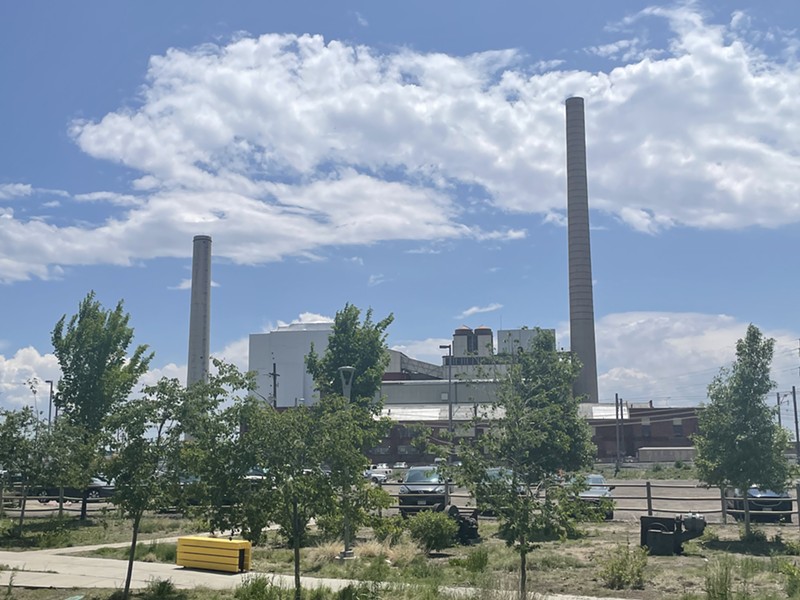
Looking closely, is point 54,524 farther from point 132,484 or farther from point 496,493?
point 496,493

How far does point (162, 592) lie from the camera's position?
13.9 meters

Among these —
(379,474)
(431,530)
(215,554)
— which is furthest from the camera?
(379,474)

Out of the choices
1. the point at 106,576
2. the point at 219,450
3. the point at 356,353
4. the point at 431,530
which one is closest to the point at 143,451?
the point at 219,450

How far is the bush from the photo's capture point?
63.8 feet

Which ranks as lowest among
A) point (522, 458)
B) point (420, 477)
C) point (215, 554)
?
point (215, 554)

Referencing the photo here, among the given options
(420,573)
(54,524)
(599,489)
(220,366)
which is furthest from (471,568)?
(54,524)

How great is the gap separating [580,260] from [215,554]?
229ft

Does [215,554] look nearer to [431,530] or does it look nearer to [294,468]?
[431,530]

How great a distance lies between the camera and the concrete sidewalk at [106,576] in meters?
15.1

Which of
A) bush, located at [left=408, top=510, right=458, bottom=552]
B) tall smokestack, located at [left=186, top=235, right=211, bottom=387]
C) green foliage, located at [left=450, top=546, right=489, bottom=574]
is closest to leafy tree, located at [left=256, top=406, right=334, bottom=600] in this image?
green foliage, located at [left=450, top=546, right=489, bottom=574]

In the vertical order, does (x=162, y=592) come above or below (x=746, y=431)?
below

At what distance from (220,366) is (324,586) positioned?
437 cm

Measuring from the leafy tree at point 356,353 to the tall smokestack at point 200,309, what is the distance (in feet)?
151

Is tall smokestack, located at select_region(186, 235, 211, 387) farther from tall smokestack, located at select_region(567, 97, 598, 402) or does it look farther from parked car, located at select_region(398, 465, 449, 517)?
parked car, located at select_region(398, 465, 449, 517)
